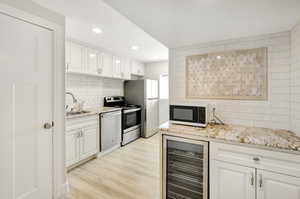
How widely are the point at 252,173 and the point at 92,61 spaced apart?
3.21 meters

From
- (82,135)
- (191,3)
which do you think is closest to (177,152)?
(191,3)

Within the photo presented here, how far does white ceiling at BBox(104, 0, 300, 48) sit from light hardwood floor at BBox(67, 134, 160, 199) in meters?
2.04

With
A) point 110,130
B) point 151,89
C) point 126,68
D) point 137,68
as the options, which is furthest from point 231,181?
point 137,68

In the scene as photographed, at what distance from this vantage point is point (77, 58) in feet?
Answer: 9.55

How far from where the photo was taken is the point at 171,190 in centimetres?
169

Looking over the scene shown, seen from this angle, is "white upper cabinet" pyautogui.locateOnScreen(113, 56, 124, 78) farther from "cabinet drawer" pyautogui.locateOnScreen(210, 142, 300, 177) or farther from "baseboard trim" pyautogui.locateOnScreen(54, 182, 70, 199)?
"cabinet drawer" pyautogui.locateOnScreen(210, 142, 300, 177)

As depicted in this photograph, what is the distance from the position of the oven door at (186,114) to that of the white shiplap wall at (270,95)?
346 mm

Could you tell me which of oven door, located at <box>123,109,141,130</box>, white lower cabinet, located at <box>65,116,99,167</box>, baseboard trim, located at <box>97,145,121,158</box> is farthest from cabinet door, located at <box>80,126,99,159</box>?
oven door, located at <box>123,109,141,130</box>

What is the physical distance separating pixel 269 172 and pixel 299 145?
324 millimetres

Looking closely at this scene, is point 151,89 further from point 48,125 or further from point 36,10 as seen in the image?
point 36,10

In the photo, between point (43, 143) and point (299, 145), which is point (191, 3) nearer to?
point (299, 145)

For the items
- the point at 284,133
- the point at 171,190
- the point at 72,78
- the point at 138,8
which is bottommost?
the point at 171,190

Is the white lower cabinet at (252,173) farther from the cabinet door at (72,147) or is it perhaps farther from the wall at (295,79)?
the cabinet door at (72,147)

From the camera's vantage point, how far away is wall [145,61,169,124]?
481cm
